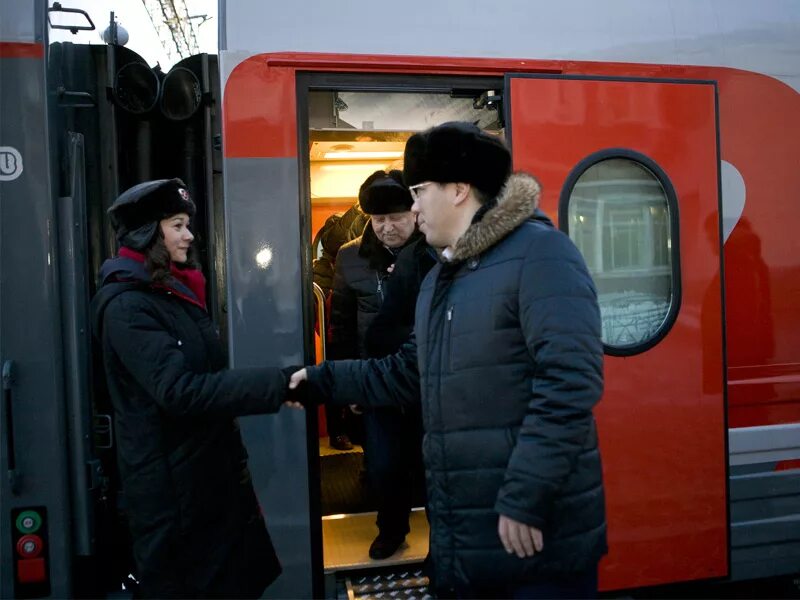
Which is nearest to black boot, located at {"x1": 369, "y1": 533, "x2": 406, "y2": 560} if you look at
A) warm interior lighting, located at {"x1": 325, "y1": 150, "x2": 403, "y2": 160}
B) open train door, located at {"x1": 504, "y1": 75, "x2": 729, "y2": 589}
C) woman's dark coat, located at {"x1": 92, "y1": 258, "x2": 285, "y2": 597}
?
open train door, located at {"x1": 504, "y1": 75, "x2": 729, "y2": 589}

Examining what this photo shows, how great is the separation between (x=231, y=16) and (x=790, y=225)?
95.8 inches

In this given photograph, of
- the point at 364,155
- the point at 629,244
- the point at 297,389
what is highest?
the point at 364,155

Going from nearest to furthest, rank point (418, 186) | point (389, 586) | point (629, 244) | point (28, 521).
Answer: point (418, 186) < point (28, 521) < point (629, 244) < point (389, 586)

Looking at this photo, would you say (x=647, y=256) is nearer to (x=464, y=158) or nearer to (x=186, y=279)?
(x=464, y=158)

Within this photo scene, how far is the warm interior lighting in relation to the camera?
4988mm

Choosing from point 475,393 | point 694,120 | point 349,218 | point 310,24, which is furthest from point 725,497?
point 349,218

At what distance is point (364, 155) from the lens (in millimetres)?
5105

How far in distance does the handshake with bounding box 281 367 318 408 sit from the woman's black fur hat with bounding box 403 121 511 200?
776 mm

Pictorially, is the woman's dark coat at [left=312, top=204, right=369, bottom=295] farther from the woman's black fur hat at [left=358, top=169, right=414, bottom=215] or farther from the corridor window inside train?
A: the corridor window inside train

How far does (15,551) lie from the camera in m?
2.41

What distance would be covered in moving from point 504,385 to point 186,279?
1.21 metres

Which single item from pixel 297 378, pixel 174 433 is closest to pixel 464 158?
pixel 297 378

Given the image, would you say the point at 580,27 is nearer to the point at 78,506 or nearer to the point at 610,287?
the point at 610,287

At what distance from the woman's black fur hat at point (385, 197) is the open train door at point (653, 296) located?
87 cm
